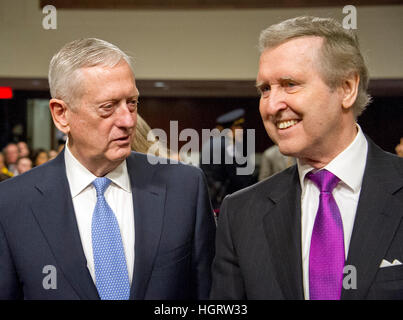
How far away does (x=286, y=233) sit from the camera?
137cm

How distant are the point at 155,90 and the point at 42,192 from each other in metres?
4.90

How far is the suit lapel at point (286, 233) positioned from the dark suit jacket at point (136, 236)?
240 mm

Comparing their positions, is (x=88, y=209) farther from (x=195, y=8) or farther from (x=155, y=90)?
(x=155, y=90)

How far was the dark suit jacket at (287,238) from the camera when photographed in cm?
123

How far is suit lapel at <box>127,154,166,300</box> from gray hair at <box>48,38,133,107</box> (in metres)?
0.30

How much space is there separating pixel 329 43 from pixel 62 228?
90 centimetres

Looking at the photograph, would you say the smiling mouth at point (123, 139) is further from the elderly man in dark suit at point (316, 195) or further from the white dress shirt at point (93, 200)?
the elderly man in dark suit at point (316, 195)

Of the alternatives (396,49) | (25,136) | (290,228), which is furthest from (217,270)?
(25,136)

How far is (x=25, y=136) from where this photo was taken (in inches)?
251

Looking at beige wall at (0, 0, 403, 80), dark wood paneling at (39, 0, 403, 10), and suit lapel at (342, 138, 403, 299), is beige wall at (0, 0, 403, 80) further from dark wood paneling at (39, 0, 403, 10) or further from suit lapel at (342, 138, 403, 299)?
suit lapel at (342, 138, 403, 299)

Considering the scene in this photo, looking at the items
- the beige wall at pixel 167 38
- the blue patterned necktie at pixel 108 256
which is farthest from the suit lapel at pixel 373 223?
the beige wall at pixel 167 38

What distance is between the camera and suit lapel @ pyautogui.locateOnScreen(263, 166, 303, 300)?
1.31m

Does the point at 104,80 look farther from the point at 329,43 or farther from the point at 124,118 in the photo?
the point at 329,43

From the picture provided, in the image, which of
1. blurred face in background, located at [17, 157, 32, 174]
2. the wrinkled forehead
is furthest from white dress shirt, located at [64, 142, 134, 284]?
blurred face in background, located at [17, 157, 32, 174]
